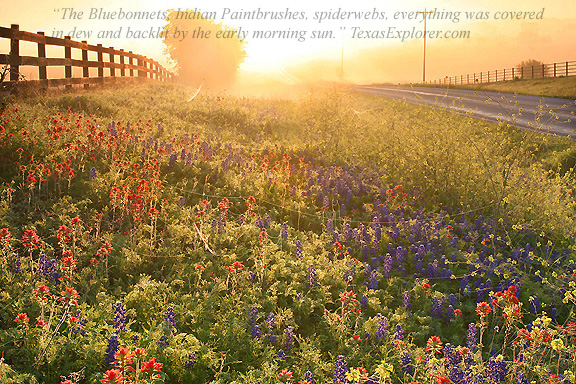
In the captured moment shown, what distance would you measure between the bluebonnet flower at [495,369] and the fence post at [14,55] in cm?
1268

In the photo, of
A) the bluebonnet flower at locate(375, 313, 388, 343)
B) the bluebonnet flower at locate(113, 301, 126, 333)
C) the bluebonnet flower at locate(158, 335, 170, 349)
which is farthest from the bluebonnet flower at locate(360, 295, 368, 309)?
the bluebonnet flower at locate(113, 301, 126, 333)

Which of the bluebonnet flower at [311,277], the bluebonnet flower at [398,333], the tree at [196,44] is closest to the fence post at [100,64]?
the bluebonnet flower at [311,277]

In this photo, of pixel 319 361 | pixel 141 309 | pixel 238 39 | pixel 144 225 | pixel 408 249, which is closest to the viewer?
pixel 319 361

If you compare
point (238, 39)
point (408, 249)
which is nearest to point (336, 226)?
point (408, 249)

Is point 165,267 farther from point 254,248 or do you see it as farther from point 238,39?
point 238,39

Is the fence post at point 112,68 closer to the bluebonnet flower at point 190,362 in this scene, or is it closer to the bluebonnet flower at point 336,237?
the bluebonnet flower at point 336,237

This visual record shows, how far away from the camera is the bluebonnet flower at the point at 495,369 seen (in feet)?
11.7

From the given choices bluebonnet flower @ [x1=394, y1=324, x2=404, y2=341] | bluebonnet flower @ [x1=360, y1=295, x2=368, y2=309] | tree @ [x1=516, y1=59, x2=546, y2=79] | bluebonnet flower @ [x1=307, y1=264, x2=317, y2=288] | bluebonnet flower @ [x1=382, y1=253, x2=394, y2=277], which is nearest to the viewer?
bluebonnet flower @ [x1=394, y1=324, x2=404, y2=341]

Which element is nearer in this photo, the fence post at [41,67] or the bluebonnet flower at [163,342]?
the bluebonnet flower at [163,342]

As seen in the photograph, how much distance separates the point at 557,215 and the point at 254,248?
475cm

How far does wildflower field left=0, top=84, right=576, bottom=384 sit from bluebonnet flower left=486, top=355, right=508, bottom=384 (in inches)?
0.9

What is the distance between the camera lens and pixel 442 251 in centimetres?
680

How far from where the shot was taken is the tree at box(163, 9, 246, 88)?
54.9 m

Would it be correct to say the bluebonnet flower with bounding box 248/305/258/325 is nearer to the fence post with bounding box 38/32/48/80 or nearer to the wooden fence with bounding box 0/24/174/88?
the wooden fence with bounding box 0/24/174/88
